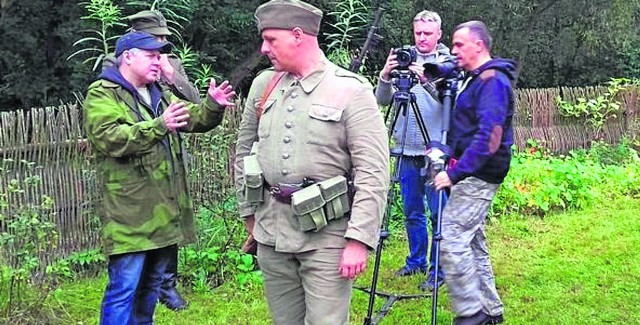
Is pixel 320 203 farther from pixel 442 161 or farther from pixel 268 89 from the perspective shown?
pixel 442 161

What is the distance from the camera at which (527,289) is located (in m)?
5.54

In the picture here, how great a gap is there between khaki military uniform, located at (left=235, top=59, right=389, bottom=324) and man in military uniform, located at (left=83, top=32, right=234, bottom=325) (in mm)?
705

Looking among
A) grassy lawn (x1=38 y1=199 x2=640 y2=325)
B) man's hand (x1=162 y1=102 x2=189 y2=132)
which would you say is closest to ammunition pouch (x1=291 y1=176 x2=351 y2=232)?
man's hand (x1=162 y1=102 x2=189 y2=132)

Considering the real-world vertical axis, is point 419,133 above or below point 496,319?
above

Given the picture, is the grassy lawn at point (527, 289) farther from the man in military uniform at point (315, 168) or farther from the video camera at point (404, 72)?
the man in military uniform at point (315, 168)

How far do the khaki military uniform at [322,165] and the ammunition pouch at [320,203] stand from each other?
0.14 feet

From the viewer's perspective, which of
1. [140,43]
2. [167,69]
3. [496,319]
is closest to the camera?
[140,43]

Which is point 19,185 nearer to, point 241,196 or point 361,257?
point 241,196

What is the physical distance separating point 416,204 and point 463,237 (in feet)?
4.09

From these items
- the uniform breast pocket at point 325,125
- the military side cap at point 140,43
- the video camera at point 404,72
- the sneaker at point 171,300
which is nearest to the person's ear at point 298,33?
the uniform breast pocket at point 325,125

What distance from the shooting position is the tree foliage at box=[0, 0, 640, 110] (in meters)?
14.8

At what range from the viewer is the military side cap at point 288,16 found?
2.98 m

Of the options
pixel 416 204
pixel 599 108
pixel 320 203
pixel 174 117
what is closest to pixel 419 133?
pixel 416 204

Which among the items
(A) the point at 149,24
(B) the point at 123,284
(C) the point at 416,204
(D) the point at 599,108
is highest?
(A) the point at 149,24
